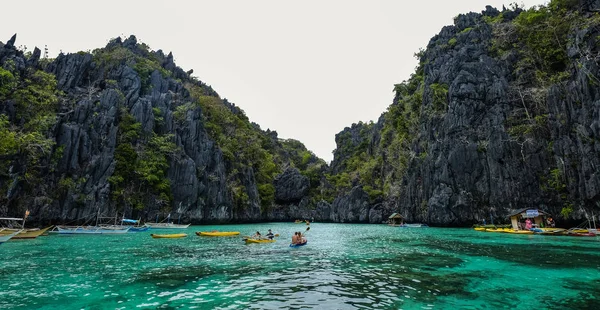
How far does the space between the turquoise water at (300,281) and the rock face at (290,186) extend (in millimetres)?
72923

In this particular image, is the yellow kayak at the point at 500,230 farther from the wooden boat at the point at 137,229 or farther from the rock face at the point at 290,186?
the rock face at the point at 290,186

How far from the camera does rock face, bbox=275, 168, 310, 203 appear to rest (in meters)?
92.4

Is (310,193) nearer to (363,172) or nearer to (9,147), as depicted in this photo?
(363,172)

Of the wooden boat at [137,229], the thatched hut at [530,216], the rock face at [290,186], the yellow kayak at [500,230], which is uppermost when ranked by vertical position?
the rock face at [290,186]

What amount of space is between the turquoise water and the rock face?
239 feet

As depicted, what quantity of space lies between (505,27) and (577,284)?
55.4 metres

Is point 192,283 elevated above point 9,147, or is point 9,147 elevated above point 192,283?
point 9,147

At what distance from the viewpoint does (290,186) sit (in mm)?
92562

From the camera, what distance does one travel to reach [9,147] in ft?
120

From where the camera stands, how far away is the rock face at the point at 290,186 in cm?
9238

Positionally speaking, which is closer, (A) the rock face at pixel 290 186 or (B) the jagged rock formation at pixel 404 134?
(B) the jagged rock formation at pixel 404 134

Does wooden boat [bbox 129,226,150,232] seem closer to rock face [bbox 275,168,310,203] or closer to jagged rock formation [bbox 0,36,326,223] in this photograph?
jagged rock formation [bbox 0,36,326,223]

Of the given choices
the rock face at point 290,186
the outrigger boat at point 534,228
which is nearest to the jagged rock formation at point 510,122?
the outrigger boat at point 534,228

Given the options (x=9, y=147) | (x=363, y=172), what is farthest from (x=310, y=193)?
(x=9, y=147)
